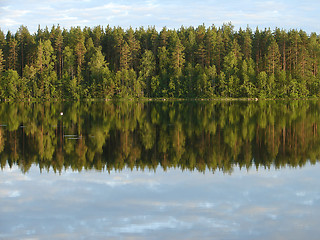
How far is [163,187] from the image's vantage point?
663 inches

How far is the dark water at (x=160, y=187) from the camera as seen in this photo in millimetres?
12242

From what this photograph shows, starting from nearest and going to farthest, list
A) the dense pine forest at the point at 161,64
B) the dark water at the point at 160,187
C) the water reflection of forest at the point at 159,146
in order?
1. the dark water at the point at 160,187
2. the water reflection of forest at the point at 159,146
3. the dense pine forest at the point at 161,64

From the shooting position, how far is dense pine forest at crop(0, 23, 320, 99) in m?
123

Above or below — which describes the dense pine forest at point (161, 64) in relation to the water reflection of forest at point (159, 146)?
above

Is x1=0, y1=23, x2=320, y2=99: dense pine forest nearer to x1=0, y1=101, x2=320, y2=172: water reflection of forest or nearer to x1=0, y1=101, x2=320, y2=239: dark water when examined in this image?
x1=0, y1=101, x2=320, y2=172: water reflection of forest

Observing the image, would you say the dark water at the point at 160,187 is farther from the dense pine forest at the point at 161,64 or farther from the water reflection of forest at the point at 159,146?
the dense pine forest at the point at 161,64

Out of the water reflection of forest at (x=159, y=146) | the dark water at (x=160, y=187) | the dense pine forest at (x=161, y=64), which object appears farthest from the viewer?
the dense pine forest at (x=161, y=64)

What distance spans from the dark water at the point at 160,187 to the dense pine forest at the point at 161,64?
94.6 meters

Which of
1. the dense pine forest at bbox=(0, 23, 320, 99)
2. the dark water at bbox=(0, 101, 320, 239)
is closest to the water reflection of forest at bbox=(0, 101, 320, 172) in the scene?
the dark water at bbox=(0, 101, 320, 239)

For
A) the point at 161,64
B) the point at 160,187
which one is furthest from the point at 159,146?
the point at 161,64

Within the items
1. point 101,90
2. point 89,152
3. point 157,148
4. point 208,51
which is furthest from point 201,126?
point 208,51

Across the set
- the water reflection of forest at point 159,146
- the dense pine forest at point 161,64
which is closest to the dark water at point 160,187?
the water reflection of forest at point 159,146

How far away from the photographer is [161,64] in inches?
5320

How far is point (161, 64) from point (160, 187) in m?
120
